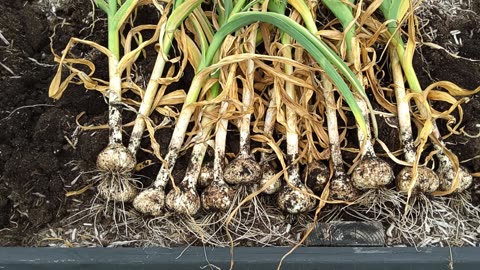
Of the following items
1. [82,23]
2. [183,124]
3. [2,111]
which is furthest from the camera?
[82,23]

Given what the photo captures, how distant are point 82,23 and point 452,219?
3.43 ft

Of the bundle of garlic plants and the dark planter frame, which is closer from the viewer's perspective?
the dark planter frame

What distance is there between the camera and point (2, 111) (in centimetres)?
145

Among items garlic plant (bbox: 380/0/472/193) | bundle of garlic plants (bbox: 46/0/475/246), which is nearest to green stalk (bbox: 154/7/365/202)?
bundle of garlic plants (bbox: 46/0/475/246)

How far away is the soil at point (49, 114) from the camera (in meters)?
1.33

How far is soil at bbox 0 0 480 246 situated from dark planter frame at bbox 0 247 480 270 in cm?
17

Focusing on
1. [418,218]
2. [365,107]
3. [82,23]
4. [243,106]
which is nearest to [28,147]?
[82,23]

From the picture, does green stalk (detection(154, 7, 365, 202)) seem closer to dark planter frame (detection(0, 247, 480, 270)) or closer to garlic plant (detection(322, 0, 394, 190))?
garlic plant (detection(322, 0, 394, 190))

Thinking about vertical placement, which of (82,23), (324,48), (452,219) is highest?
(82,23)

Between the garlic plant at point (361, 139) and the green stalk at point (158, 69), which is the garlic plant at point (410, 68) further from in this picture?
the green stalk at point (158, 69)

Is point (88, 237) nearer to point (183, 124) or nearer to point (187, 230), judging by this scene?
point (187, 230)

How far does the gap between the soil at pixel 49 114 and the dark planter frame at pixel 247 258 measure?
6.7 inches

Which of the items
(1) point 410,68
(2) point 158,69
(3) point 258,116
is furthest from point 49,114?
(1) point 410,68

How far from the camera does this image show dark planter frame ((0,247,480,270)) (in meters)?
1.12
